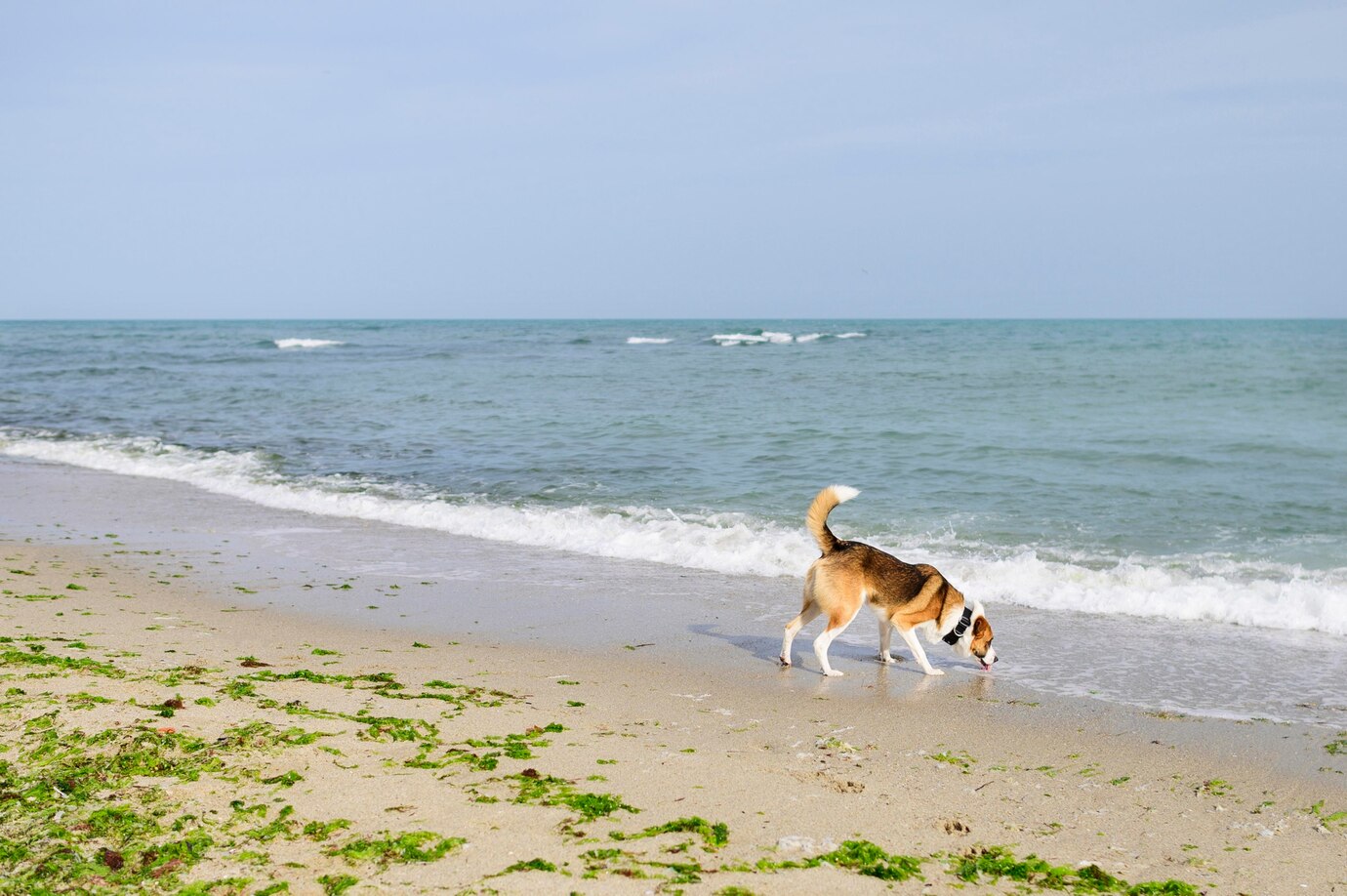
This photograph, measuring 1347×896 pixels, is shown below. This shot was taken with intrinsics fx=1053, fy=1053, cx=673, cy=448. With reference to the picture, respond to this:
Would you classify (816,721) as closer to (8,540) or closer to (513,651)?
(513,651)

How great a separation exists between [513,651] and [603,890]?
3.90 metres

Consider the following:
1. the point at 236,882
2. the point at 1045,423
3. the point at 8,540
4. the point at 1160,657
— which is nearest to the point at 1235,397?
the point at 1045,423

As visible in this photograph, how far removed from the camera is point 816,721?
243 inches

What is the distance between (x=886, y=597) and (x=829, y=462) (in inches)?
397

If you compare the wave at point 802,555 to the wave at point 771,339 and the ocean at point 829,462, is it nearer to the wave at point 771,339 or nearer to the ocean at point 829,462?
the ocean at point 829,462

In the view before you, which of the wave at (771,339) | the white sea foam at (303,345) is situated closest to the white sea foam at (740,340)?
the wave at (771,339)

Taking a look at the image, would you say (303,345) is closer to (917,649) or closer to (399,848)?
(917,649)

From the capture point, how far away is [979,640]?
7.28 m

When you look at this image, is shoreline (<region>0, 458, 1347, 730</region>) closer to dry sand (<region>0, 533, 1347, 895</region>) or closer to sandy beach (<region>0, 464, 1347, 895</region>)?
sandy beach (<region>0, 464, 1347, 895</region>)

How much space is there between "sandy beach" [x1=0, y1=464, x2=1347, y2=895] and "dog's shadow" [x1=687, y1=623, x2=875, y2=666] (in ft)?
0.29

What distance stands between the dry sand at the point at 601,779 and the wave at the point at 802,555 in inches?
112

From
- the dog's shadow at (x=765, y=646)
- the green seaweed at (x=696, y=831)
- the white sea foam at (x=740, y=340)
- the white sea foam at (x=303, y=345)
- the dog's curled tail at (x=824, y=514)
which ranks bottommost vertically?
the dog's shadow at (x=765, y=646)

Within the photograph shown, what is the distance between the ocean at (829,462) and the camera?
10.7 m

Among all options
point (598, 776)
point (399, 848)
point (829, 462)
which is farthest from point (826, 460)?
point (399, 848)
